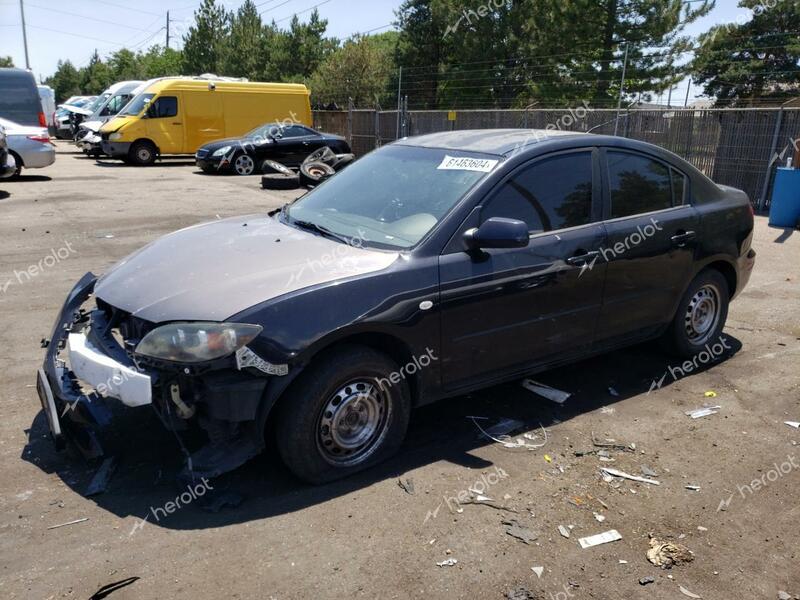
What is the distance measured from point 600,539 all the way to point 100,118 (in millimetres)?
27141

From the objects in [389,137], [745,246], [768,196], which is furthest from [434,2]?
[745,246]

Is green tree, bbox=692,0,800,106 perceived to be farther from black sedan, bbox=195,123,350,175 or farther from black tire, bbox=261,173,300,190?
black tire, bbox=261,173,300,190

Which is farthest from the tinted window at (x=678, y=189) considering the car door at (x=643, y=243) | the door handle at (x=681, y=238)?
the door handle at (x=681, y=238)

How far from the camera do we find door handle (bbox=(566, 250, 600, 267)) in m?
4.14

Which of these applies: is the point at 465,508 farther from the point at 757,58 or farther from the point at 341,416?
the point at 757,58

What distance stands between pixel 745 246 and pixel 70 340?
5007mm

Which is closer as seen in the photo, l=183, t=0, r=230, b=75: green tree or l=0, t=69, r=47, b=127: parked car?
l=0, t=69, r=47, b=127: parked car

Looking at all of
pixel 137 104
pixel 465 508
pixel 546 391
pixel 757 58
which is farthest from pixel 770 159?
pixel 757 58

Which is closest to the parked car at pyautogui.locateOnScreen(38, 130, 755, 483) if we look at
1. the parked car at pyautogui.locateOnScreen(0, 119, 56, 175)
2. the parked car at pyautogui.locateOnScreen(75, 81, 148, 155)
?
the parked car at pyautogui.locateOnScreen(0, 119, 56, 175)

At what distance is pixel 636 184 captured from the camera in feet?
15.4

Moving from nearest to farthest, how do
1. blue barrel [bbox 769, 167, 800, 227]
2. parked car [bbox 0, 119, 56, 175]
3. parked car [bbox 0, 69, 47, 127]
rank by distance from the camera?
blue barrel [bbox 769, 167, 800, 227], parked car [bbox 0, 119, 56, 175], parked car [bbox 0, 69, 47, 127]

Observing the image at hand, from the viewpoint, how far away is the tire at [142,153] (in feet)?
68.5

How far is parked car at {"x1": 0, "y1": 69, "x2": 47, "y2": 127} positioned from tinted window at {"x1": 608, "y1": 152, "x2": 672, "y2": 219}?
1931 centimetres

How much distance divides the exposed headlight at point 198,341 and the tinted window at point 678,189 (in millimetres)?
3393
